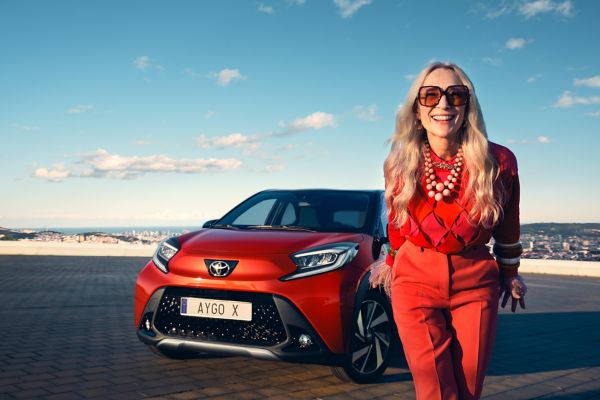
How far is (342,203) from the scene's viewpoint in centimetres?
588

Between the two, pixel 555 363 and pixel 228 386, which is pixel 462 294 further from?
pixel 555 363

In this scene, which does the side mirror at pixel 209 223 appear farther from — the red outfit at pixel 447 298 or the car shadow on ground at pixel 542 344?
the red outfit at pixel 447 298

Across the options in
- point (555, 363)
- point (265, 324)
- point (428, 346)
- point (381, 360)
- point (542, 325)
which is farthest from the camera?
point (542, 325)

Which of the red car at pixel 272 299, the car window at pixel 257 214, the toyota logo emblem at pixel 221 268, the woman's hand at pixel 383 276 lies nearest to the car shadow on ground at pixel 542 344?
the red car at pixel 272 299

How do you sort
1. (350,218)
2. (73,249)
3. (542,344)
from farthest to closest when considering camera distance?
(73,249), (542,344), (350,218)

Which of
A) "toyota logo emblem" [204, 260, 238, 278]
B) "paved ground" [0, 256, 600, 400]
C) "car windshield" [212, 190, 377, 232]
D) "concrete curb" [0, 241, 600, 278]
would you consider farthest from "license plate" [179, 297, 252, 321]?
"concrete curb" [0, 241, 600, 278]

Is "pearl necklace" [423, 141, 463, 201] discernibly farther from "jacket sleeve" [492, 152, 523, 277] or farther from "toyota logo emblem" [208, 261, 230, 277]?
"toyota logo emblem" [208, 261, 230, 277]

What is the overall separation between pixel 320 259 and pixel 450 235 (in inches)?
92.7

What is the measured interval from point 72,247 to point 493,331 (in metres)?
23.9

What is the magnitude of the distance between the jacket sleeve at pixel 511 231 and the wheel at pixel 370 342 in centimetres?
222

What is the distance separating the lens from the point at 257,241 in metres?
4.80

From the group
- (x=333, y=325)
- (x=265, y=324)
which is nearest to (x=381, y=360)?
(x=333, y=325)

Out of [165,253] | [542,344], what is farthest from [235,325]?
[542,344]

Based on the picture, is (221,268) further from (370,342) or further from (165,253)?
(370,342)
